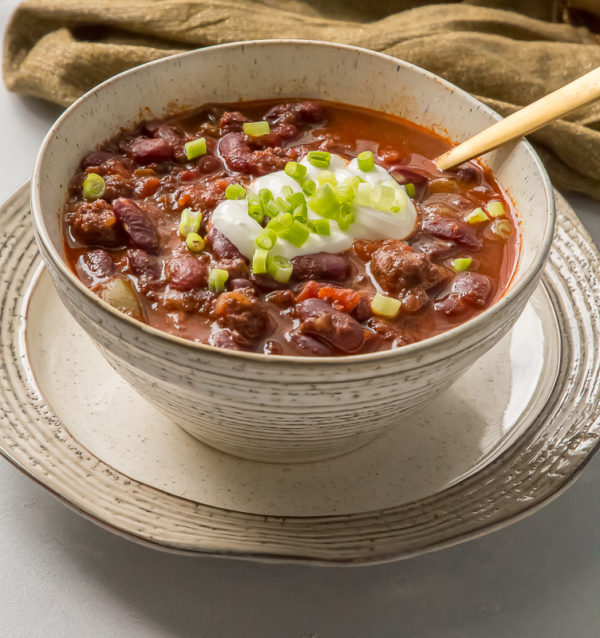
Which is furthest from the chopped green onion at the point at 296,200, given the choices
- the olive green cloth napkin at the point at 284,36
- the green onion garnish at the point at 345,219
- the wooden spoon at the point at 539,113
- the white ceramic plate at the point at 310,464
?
the olive green cloth napkin at the point at 284,36

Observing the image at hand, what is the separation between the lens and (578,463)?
246cm

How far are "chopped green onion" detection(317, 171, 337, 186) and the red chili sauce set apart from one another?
209mm

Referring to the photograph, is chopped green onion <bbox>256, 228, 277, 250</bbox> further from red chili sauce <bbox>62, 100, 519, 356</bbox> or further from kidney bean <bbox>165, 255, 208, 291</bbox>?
kidney bean <bbox>165, 255, 208, 291</bbox>

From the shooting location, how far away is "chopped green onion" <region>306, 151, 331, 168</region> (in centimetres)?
283

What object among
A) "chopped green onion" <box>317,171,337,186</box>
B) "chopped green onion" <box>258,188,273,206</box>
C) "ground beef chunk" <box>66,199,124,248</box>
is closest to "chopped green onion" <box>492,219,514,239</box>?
"chopped green onion" <box>317,171,337,186</box>

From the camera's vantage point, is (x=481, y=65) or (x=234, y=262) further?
(x=481, y=65)

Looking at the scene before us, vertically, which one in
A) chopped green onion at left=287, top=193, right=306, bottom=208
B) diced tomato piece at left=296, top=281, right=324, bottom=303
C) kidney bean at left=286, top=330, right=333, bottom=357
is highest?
chopped green onion at left=287, top=193, right=306, bottom=208

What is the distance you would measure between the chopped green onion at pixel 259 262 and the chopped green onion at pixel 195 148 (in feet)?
2.24

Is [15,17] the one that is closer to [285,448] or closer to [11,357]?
[11,357]

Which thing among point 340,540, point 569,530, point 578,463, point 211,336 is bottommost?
point 569,530

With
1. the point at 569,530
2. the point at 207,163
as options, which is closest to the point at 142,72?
the point at 207,163

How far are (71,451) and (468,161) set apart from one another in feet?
5.66

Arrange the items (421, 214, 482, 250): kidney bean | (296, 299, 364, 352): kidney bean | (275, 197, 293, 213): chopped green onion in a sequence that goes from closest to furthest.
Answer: (296, 299, 364, 352): kidney bean, (275, 197, 293, 213): chopped green onion, (421, 214, 482, 250): kidney bean

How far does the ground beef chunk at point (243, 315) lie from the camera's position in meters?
2.29
